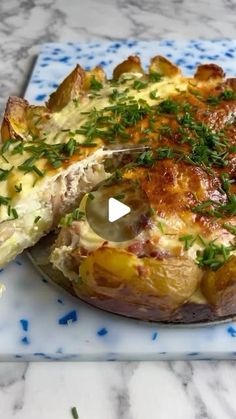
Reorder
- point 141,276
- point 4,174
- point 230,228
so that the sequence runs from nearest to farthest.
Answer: point 141,276 → point 230,228 → point 4,174

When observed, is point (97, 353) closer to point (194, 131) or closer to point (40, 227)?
point (40, 227)

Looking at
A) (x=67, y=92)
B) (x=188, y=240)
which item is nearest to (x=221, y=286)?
(x=188, y=240)

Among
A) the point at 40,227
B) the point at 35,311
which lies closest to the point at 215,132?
the point at 40,227

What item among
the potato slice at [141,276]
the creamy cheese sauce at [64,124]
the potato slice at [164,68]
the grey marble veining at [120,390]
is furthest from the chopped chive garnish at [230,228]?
the potato slice at [164,68]

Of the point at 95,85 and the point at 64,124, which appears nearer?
the point at 64,124

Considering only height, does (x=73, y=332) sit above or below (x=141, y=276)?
below

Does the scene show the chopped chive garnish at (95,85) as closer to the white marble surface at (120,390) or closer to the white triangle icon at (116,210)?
the white triangle icon at (116,210)

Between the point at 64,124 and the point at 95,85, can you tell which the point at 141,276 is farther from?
the point at 95,85
